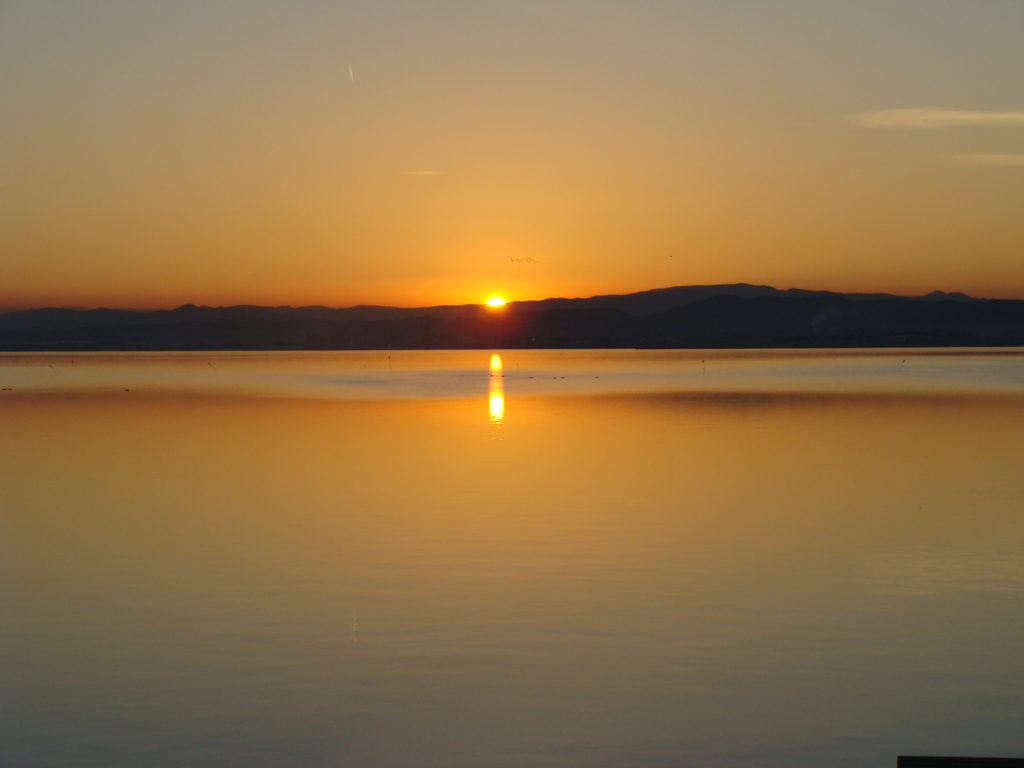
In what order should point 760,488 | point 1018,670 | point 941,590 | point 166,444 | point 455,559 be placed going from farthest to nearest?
point 166,444 → point 760,488 → point 455,559 → point 941,590 → point 1018,670

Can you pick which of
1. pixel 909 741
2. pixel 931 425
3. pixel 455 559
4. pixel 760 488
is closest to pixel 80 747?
pixel 909 741

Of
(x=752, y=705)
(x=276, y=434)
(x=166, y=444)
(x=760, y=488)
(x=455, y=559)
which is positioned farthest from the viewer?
(x=276, y=434)

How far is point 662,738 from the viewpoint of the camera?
8719 mm

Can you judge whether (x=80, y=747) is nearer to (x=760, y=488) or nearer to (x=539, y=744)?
(x=539, y=744)

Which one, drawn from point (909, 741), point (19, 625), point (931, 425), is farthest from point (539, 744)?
point (931, 425)

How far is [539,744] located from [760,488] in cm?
1448

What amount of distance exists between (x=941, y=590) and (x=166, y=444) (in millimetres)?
24611

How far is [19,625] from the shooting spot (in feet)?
40.6

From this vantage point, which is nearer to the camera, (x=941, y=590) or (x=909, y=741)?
(x=909, y=741)

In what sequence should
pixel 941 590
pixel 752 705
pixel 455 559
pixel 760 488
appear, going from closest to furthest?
pixel 752 705
pixel 941 590
pixel 455 559
pixel 760 488

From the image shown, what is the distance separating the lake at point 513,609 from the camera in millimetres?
8906

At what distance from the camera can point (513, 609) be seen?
12570 mm

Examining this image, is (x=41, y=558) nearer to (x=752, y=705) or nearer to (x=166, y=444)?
(x=752, y=705)

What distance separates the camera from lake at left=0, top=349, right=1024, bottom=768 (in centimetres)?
891
